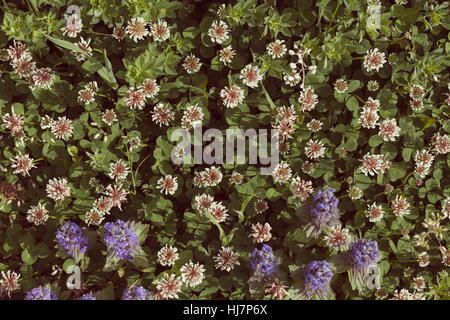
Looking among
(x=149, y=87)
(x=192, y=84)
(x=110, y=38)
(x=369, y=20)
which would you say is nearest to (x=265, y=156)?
(x=192, y=84)

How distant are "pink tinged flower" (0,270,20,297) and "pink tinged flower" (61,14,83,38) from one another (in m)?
2.64

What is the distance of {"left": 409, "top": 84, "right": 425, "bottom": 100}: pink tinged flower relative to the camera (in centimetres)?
→ 411

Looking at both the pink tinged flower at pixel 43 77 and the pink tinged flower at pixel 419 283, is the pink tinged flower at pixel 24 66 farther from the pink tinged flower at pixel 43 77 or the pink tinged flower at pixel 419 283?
the pink tinged flower at pixel 419 283

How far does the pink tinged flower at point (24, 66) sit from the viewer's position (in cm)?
412

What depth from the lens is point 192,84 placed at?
4211mm

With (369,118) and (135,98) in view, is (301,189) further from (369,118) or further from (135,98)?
(135,98)

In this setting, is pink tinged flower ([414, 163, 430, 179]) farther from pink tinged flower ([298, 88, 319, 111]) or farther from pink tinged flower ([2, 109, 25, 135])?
pink tinged flower ([2, 109, 25, 135])

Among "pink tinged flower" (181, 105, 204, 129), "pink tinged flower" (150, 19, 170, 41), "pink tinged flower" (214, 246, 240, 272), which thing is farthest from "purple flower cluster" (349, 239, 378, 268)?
"pink tinged flower" (150, 19, 170, 41)

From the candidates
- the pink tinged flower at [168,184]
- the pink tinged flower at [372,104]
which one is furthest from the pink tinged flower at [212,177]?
the pink tinged flower at [372,104]

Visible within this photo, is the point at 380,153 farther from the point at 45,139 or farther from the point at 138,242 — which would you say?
the point at 45,139

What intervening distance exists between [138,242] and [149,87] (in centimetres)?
165

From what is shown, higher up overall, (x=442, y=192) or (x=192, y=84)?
(x=192, y=84)

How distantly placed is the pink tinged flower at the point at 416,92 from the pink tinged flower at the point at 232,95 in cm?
182

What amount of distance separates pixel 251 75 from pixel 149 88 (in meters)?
1.08
